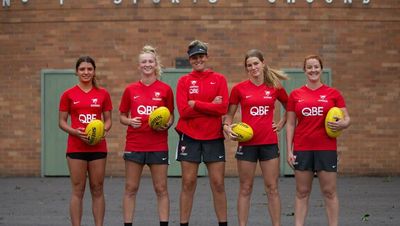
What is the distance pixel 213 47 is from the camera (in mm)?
18734

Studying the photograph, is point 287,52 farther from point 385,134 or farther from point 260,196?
point 260,196

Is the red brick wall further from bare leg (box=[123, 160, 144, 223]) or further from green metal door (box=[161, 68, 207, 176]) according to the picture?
bare leg (box=[123, 160, 144, 223])

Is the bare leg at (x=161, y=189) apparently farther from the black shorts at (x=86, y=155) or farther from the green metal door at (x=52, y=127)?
the green metal door at (x=52, y=127)

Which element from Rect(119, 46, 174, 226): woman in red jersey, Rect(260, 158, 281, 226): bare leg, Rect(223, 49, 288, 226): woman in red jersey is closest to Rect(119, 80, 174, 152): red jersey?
Rect(119, 46, 174, 226): woman in red jersey

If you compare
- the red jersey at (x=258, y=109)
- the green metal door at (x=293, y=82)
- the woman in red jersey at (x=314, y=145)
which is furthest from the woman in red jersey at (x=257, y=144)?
the green metal door at (x=293, y=82)

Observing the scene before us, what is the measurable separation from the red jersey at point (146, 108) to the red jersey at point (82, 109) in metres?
0.33

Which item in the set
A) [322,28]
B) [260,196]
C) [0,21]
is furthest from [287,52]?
[0,21]

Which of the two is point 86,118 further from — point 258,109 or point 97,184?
point 258,109

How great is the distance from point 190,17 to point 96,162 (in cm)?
935

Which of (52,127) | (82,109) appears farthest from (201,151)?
(52,127)

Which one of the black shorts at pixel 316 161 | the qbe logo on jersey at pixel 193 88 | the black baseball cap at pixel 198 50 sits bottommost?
the black shorts at pixel 316 161

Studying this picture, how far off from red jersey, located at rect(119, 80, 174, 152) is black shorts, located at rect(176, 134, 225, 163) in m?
0.27

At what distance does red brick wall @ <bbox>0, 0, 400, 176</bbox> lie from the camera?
1870cm

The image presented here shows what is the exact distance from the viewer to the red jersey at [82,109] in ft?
31.8
